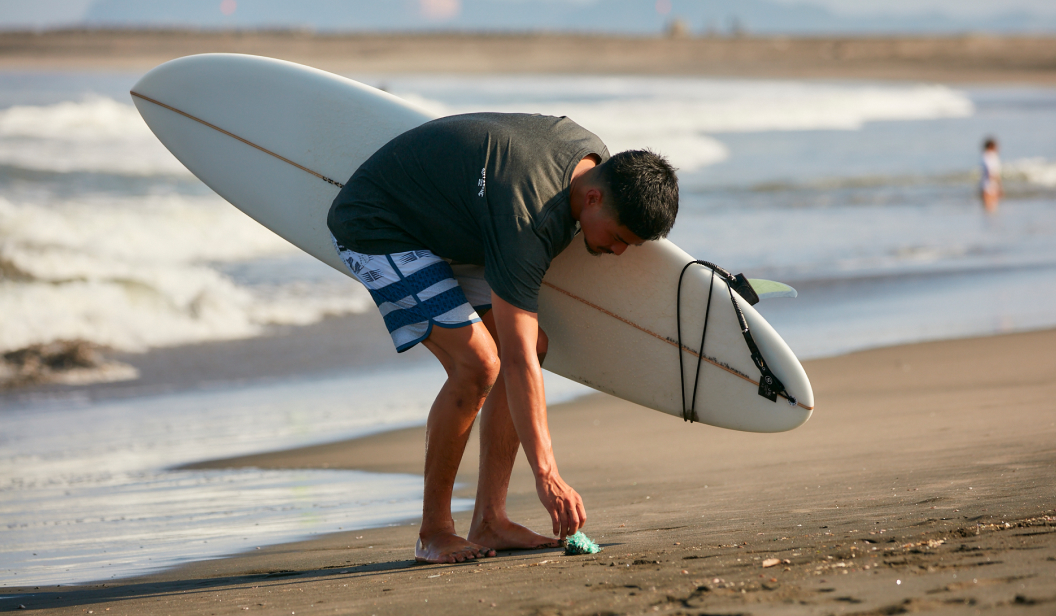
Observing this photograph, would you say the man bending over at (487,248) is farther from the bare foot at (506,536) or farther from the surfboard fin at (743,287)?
the surfboard fin at (743,287)

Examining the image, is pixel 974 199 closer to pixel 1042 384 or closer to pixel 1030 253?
pixel 1030 253

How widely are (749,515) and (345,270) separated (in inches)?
57.7

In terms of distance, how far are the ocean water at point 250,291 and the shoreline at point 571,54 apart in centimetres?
2990

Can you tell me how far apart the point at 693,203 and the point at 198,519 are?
10272 millimetres

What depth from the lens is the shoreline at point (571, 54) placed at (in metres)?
48.9

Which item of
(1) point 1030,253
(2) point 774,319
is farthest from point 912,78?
(2) point 774,319

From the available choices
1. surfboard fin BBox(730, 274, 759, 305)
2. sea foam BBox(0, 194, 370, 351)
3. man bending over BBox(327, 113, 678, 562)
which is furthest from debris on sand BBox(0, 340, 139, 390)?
surfboard fin BBox(730, 274, 759, 305)

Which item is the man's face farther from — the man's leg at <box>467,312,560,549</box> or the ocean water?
the ocean water

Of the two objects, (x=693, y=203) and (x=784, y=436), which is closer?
(x=784, y=436)

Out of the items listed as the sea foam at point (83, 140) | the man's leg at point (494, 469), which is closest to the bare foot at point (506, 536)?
the man's leg at point (494, 469)

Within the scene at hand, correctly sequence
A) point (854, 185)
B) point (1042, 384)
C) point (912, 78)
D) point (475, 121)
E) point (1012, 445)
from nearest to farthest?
point (475, 121), point (1012, 445), point (1042, 384), point (854, 185), point (912, 78)

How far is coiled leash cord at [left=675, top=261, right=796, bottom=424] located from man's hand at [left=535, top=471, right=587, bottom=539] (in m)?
1.05

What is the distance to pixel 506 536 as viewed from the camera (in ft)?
8.70

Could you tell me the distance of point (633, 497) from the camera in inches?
127
